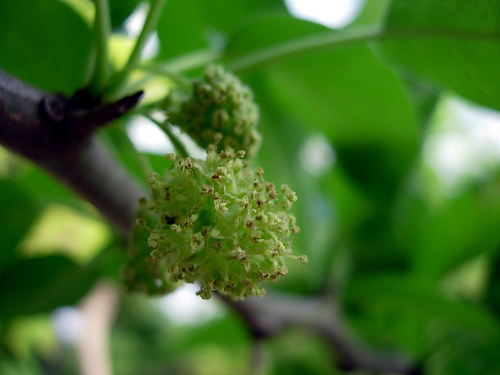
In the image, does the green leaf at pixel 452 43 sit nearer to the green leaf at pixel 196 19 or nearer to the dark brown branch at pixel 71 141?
the green leaf at pixel 196 19

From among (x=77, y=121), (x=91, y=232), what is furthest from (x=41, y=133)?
(x=91, y=232)

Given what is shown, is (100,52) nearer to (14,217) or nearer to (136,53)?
(136,53)

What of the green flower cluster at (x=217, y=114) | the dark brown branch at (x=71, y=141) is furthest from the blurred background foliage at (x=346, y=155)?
the dark brown branch at (x=71, y=141)

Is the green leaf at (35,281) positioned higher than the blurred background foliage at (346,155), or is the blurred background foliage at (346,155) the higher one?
the blurred background foliage at (346,155)

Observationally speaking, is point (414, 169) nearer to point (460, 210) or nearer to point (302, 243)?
point (460, 210)

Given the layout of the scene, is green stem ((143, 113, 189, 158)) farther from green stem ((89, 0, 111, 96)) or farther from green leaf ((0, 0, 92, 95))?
green leaf ((0, 0, 92, 95))

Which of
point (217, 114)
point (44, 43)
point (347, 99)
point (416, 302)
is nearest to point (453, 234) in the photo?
point (416, 302)

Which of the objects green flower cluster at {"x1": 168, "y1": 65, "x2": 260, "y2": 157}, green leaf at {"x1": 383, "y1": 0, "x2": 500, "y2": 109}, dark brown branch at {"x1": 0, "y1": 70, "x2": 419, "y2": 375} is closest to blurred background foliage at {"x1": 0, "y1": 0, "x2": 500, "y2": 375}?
green leaf at {"x1": 383, "y1": 0, "x2": 500, "y2": 109}
